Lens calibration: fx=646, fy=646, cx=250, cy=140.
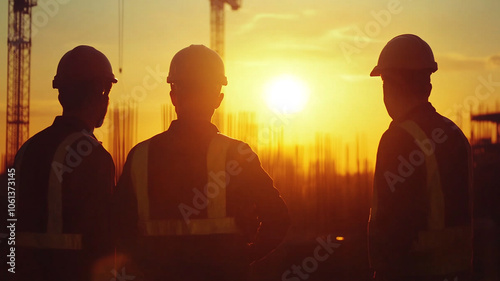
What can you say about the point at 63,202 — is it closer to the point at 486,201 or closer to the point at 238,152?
the point at 238,152

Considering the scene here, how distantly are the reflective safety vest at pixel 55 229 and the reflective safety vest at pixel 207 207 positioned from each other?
0.54 meters

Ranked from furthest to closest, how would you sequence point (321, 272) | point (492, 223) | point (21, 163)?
point (492, 223) → point (321, 272) → point (21, 163)

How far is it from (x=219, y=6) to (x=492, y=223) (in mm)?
28478

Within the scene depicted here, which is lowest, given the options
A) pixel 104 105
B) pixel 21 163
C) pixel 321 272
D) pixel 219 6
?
pixel 321 272

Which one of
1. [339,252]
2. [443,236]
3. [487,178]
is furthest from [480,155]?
[443,236]

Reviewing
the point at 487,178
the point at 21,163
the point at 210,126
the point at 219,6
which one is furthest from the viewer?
the point at 219,6

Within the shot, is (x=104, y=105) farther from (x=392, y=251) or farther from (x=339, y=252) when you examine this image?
(x=339, y=252)

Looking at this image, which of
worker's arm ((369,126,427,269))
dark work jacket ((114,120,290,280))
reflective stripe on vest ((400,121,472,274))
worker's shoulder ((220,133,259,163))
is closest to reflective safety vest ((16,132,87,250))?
dark work jacket ((114,120,290,280))

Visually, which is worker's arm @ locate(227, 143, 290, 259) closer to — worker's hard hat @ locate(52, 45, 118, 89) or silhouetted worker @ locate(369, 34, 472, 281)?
silhouetted worker @ locate(369, 34, 472, 281)

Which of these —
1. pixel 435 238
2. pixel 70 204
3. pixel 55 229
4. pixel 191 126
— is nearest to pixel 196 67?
pixel 191 126

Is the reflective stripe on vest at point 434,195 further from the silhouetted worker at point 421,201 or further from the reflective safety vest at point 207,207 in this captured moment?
the reflective safety vest at point 207,207

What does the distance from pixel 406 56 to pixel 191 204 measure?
6.11 feet

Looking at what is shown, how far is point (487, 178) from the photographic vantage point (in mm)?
27516

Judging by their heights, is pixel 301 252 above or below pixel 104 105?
below
